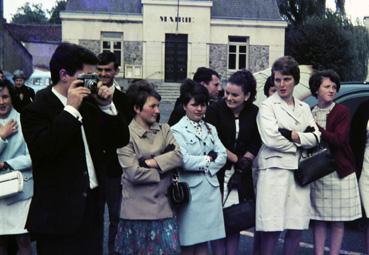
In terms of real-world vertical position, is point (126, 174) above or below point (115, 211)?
above

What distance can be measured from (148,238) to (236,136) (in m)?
1.28

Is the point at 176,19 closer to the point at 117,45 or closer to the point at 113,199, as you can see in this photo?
the point at 117,45

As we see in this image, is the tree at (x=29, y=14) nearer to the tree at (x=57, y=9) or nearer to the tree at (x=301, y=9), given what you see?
the tree at (x=57, y=9)

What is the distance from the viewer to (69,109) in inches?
111

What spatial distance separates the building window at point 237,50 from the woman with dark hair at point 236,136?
32.8 metres

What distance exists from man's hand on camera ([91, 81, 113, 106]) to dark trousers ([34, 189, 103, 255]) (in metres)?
0.55

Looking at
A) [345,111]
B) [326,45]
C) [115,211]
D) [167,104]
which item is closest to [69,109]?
[115,211]

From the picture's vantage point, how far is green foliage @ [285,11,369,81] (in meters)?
35.4

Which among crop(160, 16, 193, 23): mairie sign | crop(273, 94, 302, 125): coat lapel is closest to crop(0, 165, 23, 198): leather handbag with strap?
crop(273, 94, 302, 125): coat lapel

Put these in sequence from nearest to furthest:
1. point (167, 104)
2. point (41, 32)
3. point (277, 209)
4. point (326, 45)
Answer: point (277, 209), point (167, 104), point (326, 45), point (41, 32)

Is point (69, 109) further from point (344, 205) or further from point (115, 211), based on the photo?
point (344, 205)

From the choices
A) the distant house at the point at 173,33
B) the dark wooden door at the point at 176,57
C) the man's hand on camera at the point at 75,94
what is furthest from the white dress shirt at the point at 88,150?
the dark wooden door at the point at 176,57

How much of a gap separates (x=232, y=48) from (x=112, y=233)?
3339 centimetres

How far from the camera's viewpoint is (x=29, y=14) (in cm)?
10306
